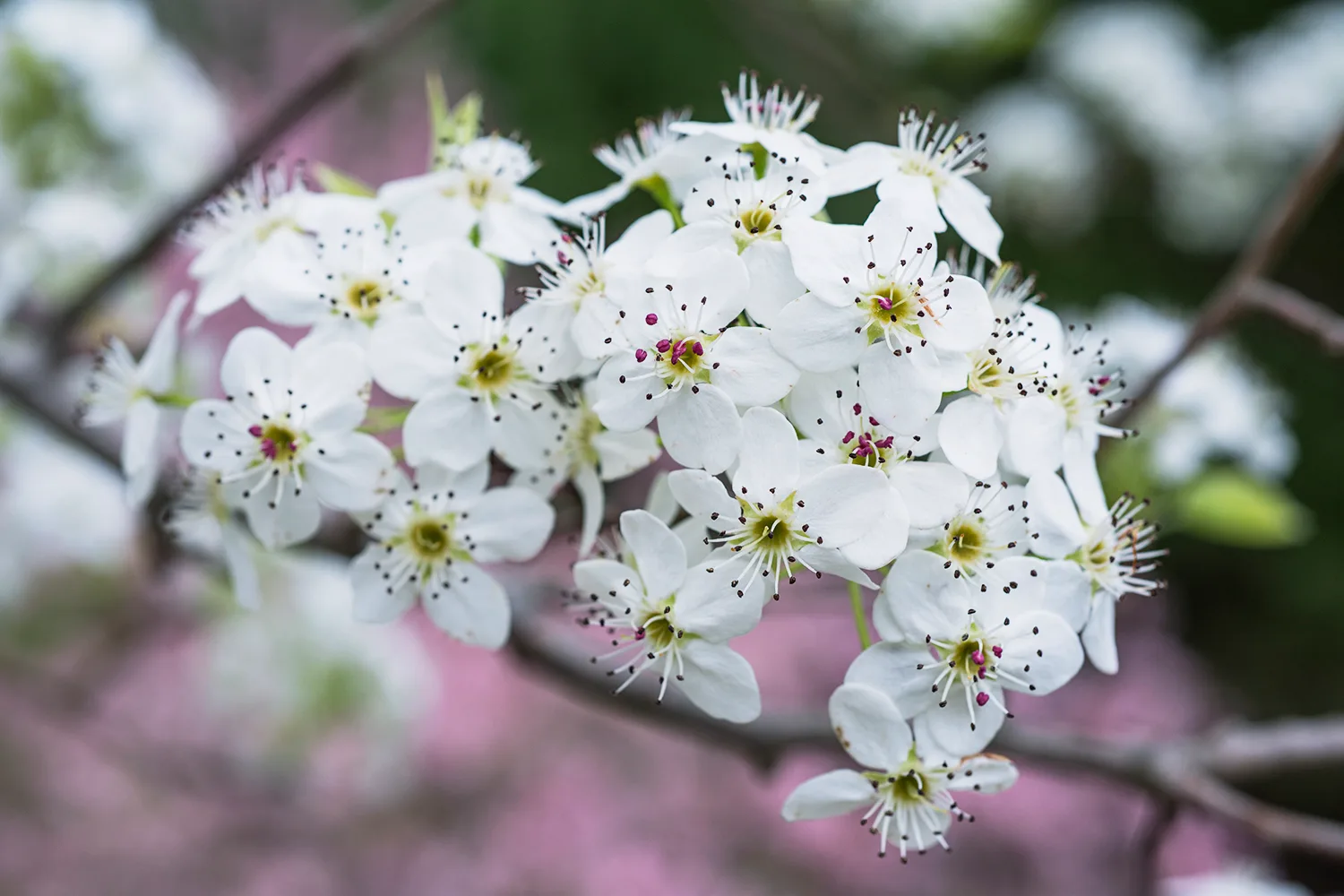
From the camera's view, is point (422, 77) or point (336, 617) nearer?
point (336, 617)

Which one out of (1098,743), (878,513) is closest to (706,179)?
(878,513)

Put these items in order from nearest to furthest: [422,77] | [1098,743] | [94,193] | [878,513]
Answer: [878,513] → [1098,743] → [94,193] → [422,77]

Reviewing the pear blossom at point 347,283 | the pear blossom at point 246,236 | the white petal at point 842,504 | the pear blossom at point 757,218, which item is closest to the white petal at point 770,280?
the pear blossom at point 757,218

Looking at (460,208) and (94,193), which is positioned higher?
(94,193)

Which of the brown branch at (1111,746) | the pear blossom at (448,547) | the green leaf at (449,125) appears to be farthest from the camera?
the brown branch at (1111,746)

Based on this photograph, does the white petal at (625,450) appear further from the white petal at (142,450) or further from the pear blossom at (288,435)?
the white petal at (142,450)

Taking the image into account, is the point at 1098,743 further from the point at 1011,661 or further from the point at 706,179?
the point at 706,179

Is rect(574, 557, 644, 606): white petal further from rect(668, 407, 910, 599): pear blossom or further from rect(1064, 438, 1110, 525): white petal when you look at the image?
rect(1064, 438, 1110, 525): white petal

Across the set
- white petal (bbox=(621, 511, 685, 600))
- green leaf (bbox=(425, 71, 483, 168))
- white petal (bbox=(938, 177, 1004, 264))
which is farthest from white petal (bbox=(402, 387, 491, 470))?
white petal (bbox=(938, 177, 1004, 264))

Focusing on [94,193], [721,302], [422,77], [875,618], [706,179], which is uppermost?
[422,77]
